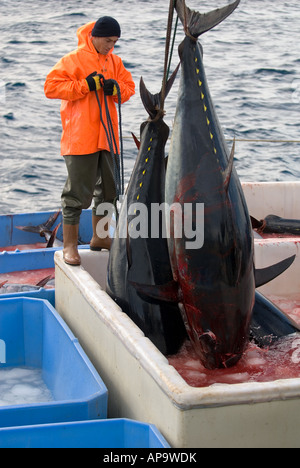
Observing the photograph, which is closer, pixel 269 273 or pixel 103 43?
pixel 269 273

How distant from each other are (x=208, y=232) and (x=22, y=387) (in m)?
1.76

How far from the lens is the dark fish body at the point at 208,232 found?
3574 mm

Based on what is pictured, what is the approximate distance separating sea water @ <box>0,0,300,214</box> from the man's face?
7119mm

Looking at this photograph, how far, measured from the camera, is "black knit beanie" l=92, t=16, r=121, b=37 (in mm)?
4887

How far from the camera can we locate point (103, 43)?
4.98 metres

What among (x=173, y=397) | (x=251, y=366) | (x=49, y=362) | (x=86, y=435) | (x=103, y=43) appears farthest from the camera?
(x=103, y=43)

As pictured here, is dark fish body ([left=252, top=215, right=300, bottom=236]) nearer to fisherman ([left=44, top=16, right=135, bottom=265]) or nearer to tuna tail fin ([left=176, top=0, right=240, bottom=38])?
fisherman ([left=44, top=16, right=135, bottom=265])

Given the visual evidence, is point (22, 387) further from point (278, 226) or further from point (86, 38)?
point (278, 226)

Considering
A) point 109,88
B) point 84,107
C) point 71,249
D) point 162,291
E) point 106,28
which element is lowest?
point 71,249

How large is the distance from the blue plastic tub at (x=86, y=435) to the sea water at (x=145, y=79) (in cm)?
906

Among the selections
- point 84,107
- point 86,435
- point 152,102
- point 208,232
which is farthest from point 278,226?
point 86,435

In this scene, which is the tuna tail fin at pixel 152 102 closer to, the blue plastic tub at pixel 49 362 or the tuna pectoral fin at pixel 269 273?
the tuna pectoral fin at pixel 269 273

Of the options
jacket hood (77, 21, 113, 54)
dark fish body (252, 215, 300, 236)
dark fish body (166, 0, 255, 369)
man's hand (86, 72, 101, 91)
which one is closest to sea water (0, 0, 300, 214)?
dark fish body (252, 215, 300, 236)

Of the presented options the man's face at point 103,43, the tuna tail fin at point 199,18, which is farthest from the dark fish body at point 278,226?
the tuna tail fin at point 199,18
